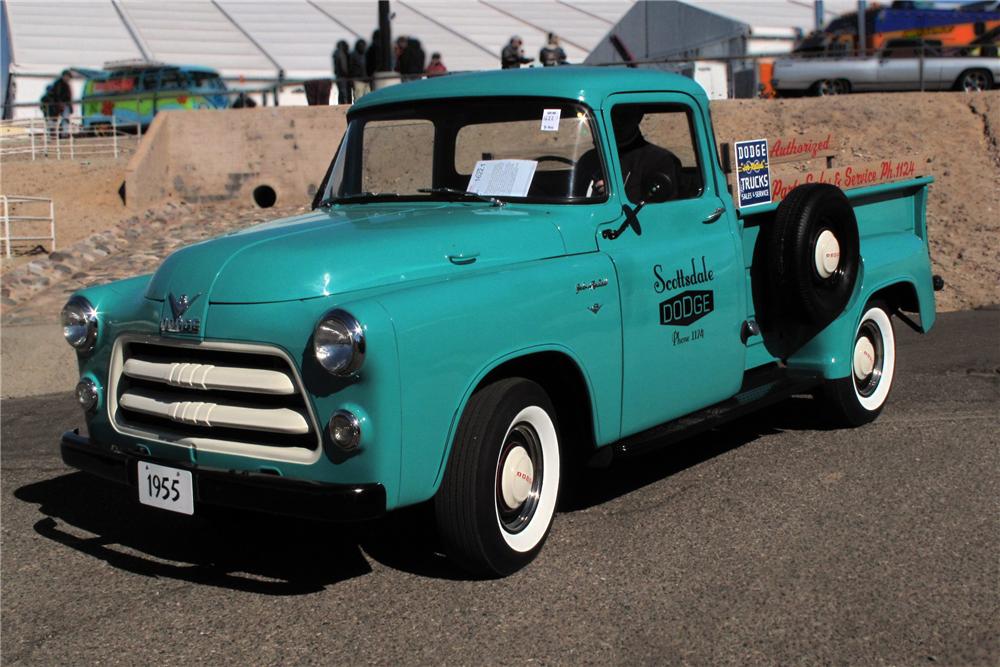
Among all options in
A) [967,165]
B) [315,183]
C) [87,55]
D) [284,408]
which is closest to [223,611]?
[284,408]

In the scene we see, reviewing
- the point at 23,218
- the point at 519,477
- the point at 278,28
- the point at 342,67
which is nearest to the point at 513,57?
the point at 342,67

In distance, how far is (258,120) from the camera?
15914mm

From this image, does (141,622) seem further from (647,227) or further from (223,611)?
(647,227)

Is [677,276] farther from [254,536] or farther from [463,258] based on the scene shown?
[254,536]

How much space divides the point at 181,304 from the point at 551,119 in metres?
1.79

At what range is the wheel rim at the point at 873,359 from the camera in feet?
21.2

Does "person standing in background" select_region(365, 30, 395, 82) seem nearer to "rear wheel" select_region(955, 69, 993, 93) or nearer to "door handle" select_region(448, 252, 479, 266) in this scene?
"rear wheel" select_region(955, 69, 993, 93)

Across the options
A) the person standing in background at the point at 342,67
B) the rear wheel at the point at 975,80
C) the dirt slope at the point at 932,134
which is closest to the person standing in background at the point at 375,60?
the person standing in background at the point at 342,67

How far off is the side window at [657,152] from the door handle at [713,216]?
12 cm

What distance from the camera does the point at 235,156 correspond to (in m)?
16.0

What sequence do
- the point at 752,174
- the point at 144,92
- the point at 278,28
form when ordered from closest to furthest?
the point at 752,174 → the point at 144,92 → the point at 278,28

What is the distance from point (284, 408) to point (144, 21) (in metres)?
40.5

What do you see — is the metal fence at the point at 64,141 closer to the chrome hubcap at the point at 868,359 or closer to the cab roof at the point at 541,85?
the cab roof at the point at 541,85

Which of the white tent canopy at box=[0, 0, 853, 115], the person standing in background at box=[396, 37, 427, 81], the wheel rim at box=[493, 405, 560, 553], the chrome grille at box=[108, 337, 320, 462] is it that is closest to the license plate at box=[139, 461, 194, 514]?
the chrome grille at box=[108, 337, 320, 462]
